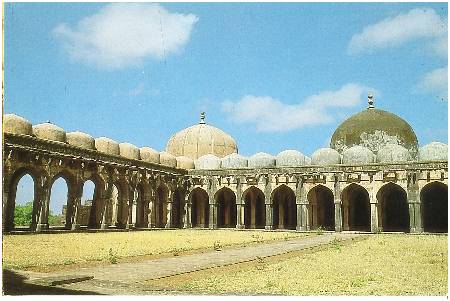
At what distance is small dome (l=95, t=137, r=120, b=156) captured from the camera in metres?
32.8

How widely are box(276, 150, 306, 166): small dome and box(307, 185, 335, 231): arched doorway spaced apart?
2.58m

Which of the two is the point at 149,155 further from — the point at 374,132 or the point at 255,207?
the point at 374,132

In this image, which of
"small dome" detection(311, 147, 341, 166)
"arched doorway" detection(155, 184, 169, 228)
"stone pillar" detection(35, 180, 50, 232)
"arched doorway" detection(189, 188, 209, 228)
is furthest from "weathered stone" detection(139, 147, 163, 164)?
"small dome" detection(311, 147, 341, 166)

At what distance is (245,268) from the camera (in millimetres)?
11320

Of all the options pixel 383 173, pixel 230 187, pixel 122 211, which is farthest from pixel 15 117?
pixel 383 173

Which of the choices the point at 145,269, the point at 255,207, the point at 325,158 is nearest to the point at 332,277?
the point at 145,269

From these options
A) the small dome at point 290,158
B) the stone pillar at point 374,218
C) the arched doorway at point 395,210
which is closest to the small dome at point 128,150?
the small dome at point 290,158

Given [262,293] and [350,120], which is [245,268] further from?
[350,120]

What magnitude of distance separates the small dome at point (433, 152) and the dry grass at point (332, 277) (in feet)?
66.5

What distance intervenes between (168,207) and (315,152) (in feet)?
40.8

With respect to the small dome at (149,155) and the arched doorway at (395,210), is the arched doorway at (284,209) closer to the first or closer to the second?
the arched doorway at (395,210)

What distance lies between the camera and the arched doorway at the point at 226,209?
137 feet

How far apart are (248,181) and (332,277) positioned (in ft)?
87.8

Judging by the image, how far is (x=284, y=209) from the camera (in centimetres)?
4041
